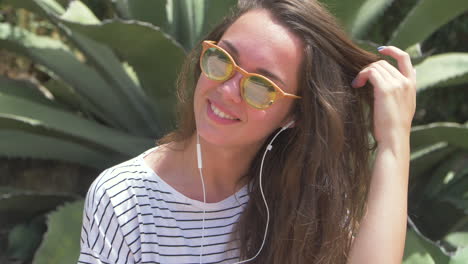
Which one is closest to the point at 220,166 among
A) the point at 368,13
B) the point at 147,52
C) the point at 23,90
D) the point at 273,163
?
the point at 273,163

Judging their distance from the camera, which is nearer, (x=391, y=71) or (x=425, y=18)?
(x=391, y=71)

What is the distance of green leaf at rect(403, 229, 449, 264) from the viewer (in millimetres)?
1970

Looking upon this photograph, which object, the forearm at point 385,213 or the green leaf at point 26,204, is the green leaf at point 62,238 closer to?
the green leaf at point 26,204

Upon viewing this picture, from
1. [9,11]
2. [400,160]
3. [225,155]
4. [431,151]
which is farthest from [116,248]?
[9,11]

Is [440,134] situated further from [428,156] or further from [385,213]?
[385,213]

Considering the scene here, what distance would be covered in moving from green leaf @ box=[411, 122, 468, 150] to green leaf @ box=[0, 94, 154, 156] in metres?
1.07

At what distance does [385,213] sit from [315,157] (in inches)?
8.1

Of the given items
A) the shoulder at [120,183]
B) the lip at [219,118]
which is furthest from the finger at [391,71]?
the shoulder at [120,183]

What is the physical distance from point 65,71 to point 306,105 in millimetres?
1699

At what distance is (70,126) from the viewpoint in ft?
8.24

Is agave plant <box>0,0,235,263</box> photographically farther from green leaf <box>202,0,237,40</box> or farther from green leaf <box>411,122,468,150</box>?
green leaf <box>411,122,468,150</box>

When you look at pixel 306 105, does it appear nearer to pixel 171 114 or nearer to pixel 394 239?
pixel 394 239

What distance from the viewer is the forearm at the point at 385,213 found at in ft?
4.54

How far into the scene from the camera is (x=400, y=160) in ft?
4.75
